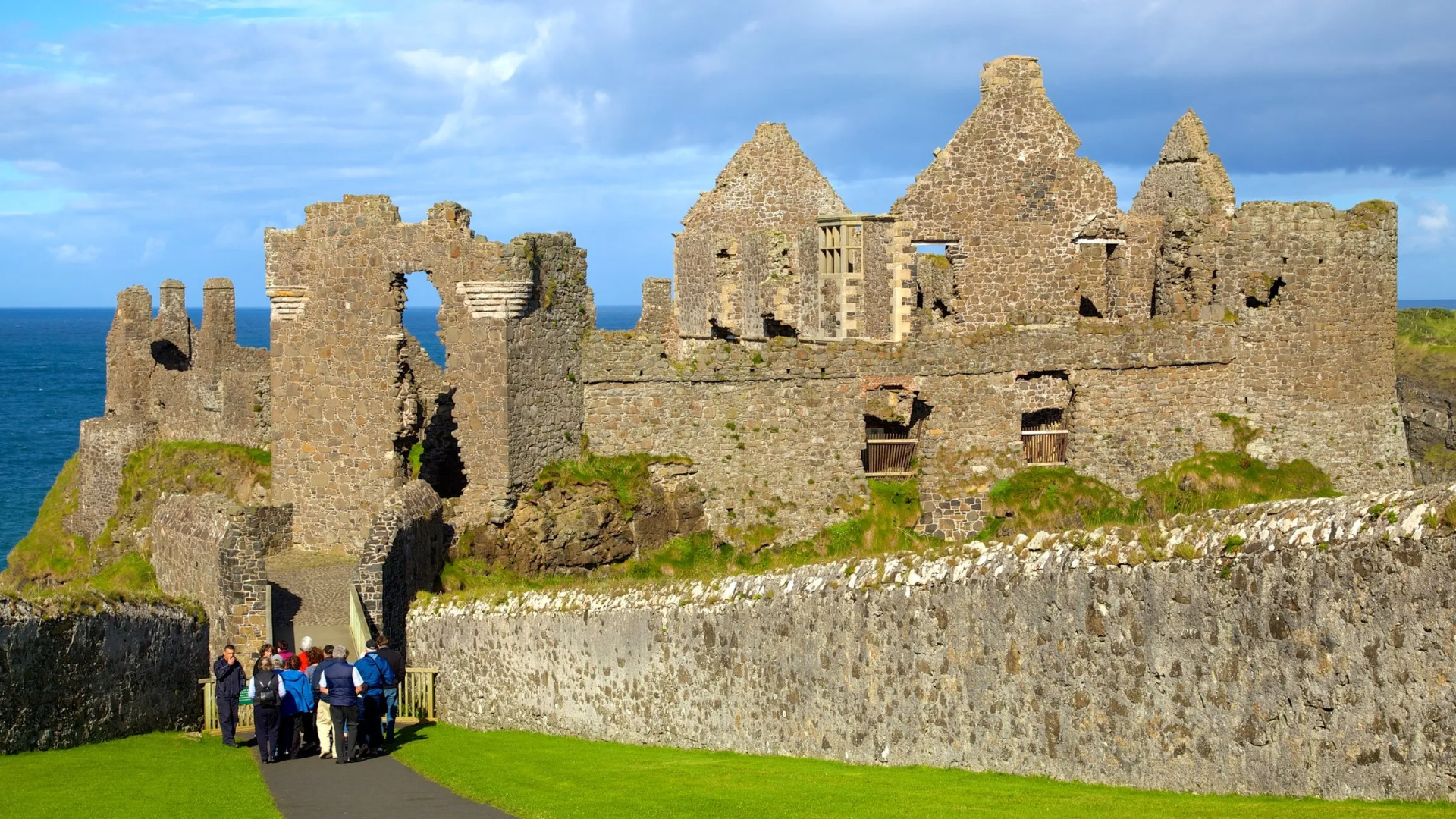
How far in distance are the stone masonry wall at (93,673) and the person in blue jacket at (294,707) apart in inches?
76.1

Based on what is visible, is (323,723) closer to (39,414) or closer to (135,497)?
(135,497)

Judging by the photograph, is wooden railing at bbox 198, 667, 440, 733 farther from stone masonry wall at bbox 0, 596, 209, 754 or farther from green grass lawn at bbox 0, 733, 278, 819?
green grass lawn at bbox 0, 733, 278, 819

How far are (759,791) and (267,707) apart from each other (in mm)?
6469

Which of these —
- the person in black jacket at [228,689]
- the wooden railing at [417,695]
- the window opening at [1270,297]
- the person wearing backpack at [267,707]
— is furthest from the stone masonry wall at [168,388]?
the window opening at [1270,297]

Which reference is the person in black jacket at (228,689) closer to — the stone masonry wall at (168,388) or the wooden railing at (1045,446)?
the wooden railing at (1045,446)

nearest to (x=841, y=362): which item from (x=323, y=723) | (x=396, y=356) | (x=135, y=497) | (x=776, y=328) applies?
(x=776, y=328)

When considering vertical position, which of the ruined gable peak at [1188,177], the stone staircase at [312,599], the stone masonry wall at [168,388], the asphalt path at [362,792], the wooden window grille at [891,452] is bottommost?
the asphalt path at [362,792]

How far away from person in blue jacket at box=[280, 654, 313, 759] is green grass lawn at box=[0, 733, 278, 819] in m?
0.45

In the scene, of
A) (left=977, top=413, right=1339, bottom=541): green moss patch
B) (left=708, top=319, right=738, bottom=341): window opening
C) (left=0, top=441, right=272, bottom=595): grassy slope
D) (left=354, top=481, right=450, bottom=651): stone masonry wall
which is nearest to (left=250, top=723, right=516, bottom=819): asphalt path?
(left=354, top=481, right=450, bottom=651): stone masonry wall

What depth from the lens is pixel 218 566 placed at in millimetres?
23562

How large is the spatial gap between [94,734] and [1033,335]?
57.8 feet

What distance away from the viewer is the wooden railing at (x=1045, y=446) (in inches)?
1219

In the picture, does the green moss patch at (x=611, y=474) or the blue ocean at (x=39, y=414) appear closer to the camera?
the green moss patch at (x=611, y=474)

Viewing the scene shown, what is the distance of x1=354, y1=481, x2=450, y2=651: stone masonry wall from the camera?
2372 cm
